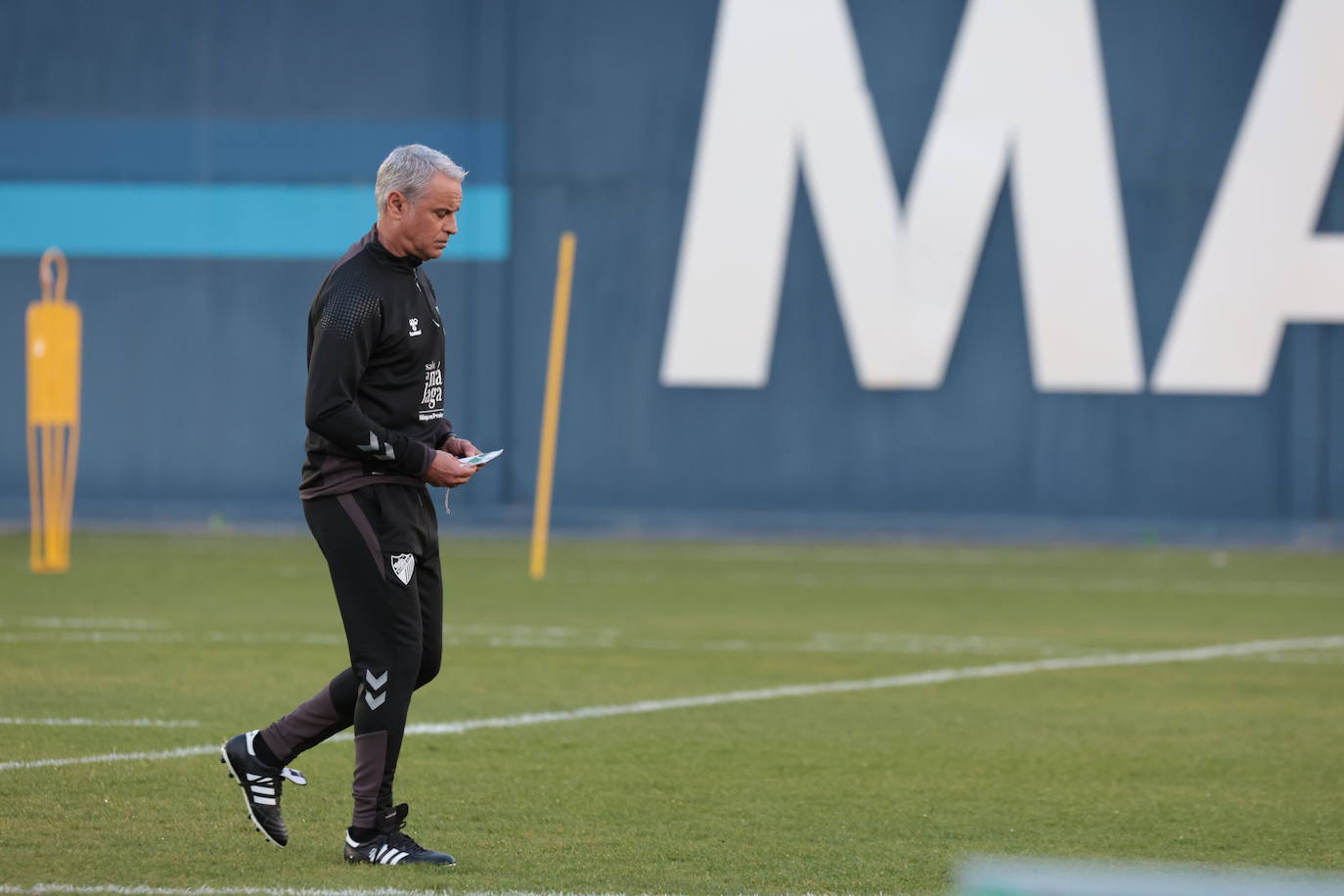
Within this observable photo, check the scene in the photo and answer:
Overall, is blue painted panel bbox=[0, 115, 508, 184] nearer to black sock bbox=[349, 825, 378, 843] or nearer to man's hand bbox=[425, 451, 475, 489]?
man's hand bbox=[425, 451, 475, 489]

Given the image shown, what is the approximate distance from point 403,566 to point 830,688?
Answer: 4651 mm

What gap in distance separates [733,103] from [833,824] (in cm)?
1477

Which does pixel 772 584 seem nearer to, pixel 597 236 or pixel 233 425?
pixel 597 236

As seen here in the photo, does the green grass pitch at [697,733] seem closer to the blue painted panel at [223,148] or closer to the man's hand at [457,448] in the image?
the man's hand at [457,448]

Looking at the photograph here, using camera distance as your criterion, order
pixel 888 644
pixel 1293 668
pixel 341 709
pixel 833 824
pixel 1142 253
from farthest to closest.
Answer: pixel 1142 253 → pixel 888 644 → pixel 1293 668 → pixel 833 824 → pixel 341 709

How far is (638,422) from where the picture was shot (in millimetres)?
21078

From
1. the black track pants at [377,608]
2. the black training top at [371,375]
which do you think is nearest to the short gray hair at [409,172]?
the black training top at [371,375]

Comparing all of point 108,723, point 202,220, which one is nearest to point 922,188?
point 202,220

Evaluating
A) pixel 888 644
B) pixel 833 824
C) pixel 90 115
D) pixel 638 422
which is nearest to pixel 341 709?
pixel 833 824

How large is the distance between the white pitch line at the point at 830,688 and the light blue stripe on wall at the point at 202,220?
36.3ft

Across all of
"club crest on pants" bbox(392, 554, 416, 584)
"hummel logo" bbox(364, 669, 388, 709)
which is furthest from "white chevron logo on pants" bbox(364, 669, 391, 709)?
"club crest on pants" bbox(392, 554, 416, 584)

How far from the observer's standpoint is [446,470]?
568 centimetres

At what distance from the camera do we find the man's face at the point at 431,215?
5727 mm

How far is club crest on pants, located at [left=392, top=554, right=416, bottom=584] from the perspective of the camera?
5727mm
